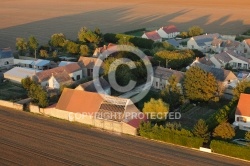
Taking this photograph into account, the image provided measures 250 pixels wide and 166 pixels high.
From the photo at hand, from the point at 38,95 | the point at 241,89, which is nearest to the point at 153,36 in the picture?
the point at 241,89

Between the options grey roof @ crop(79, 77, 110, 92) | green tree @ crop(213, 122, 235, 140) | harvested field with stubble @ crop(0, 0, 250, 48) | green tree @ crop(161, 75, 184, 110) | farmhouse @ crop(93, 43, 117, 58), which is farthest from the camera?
harvested field with stubble @ crop(0, 0, 250, 48)

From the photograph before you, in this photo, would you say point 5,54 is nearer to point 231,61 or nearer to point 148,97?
point 148,97

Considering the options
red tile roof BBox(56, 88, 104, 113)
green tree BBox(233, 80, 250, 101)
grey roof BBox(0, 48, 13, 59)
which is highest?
grey roof BBox(0, 48, 13, 59)

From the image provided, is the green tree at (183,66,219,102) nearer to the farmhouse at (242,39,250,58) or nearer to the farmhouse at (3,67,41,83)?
the farmhouse at (3,67,41,83)

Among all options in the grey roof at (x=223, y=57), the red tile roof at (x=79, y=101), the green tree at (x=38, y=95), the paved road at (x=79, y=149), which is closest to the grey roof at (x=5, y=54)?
the green tree at (x=38, y=95)

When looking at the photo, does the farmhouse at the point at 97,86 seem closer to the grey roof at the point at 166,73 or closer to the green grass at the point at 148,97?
the green grass at the point at 148,97

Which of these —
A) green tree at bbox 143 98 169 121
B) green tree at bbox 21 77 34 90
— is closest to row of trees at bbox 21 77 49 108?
green tree at bbox 21 77 34 90

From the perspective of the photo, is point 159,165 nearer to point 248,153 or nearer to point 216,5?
point 248,153
